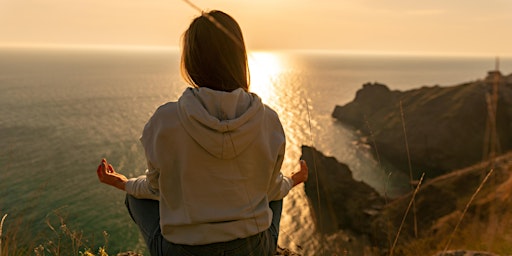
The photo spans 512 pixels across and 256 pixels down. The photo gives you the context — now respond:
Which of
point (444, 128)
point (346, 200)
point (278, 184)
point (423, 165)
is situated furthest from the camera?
point (444, 128)

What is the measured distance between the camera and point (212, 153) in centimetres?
164

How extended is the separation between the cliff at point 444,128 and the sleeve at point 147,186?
114ft

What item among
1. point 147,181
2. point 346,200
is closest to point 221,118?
point 147,181

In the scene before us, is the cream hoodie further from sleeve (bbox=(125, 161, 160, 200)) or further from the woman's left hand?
the woman's left hand

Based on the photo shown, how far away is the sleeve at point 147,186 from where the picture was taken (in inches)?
69.0

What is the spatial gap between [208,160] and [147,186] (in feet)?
1.35

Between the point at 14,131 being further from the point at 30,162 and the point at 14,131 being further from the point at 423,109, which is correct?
the point at 423,109

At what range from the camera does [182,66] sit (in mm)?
1866

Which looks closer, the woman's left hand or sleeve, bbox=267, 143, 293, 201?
sleeve, bbox=267, 143, 293, 201

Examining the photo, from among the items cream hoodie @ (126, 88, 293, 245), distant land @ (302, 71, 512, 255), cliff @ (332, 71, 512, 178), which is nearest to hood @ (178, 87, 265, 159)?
cream hoodie @ (126, 88, 293, 245)

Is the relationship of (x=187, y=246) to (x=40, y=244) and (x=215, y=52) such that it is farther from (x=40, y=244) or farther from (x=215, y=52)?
(x=40, y=244)

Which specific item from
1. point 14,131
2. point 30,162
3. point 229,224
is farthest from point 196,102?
point 14,131

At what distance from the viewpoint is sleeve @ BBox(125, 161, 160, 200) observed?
1.75m

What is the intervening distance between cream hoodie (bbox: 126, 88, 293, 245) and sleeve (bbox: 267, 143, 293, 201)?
12 centimetres
